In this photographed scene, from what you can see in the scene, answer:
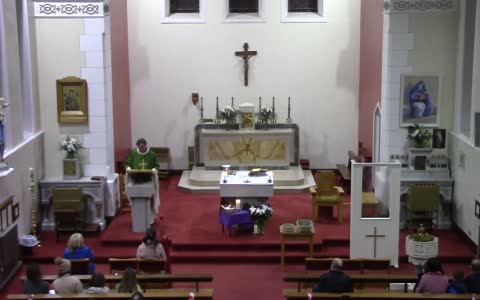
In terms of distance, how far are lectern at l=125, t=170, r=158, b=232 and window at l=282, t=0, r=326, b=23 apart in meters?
6.76

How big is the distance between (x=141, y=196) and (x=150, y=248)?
3.15 m

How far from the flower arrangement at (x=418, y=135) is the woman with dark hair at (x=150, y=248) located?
605 cm

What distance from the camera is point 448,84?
52.2ft

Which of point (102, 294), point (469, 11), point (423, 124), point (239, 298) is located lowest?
point (239, 298)

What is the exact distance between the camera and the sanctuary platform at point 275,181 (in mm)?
18639

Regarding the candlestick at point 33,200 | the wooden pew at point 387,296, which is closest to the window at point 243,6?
the candlestick at point 33,200

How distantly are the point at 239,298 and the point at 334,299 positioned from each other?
2.85m

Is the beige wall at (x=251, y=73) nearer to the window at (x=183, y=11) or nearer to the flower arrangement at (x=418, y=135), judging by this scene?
the window at (x=183, y=11)

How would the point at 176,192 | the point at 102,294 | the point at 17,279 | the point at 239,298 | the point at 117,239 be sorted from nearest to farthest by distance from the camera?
the point at 102,294 → the point at 239,298 → the point at 17,279 → the point at 117,239 → the point at 176,192

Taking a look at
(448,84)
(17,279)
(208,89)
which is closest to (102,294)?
(17,279)

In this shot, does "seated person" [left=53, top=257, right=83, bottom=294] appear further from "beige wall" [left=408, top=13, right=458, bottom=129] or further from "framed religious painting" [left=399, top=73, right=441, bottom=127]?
"beige wall" [left=408, top=13, right=458, bottom=129]

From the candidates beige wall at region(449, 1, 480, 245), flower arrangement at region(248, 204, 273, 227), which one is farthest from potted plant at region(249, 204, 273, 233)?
beige wall at region(449, 1, 480, 245)

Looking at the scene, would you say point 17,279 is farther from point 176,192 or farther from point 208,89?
point 208,89

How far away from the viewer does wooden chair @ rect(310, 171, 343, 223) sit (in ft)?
52.9
